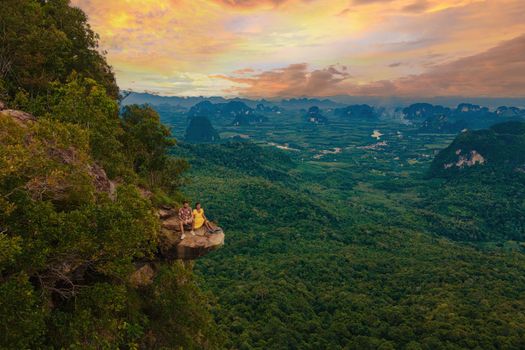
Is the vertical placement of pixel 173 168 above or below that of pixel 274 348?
above

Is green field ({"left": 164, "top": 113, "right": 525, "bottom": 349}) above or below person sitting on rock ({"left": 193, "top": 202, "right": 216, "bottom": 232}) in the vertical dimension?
below

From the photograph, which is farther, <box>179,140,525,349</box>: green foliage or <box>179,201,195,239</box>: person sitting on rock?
<box>179,140,525,349</box>: green foliage

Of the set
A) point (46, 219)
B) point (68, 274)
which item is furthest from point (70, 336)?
point (46, 219)

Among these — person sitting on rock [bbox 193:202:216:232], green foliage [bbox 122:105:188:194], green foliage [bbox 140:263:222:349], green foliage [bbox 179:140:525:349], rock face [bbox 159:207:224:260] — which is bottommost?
green foliage [bbox 179:140:525:349]

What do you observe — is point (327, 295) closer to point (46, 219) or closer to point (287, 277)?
point (287, 277)

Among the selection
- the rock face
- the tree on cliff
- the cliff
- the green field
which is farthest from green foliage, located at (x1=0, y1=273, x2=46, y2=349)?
the green field

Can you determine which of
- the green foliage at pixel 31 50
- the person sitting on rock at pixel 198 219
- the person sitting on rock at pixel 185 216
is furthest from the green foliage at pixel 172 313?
the green foliage at pixel 31 50

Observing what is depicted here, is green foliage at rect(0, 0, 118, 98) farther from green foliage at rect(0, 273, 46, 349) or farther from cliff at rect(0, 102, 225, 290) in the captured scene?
green foliage at rect(0, 273, 46, 349)

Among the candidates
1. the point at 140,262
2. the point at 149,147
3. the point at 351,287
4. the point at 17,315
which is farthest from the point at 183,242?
the point at 351,287
